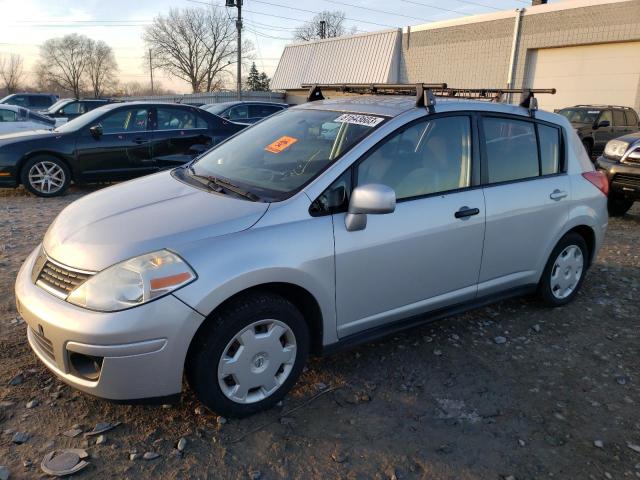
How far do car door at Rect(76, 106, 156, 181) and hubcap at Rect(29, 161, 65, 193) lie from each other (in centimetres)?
35

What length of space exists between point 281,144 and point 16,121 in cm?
1154

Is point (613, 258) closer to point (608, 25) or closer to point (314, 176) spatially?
point (314, 176)

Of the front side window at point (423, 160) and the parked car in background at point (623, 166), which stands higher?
the front side window at point (423, 160)

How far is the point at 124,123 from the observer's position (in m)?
8.40

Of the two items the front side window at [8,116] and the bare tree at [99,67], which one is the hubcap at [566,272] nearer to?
the front side window at [8,116]

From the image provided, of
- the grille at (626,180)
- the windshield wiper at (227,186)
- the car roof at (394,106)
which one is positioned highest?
the car roof at (394,106)

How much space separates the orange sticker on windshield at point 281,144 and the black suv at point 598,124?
1229 centimetres

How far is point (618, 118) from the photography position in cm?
1414

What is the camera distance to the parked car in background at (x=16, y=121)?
39.2ft

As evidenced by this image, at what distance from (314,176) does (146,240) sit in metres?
0.96

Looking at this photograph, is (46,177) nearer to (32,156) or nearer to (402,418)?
(32,156)

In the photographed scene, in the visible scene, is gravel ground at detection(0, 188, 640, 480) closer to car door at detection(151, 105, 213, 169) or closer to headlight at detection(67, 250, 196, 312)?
headlight at detection(67, 250, 196, 312)

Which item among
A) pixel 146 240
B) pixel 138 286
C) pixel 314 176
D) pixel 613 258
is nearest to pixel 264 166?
pixel 314 176

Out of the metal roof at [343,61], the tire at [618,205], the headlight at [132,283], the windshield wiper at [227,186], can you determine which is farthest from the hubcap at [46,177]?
the metal roof at [343,61]
